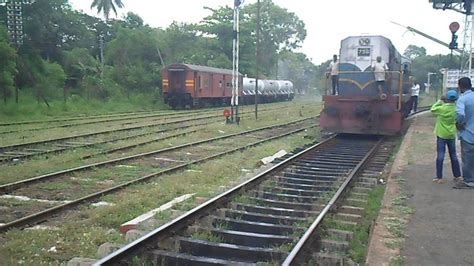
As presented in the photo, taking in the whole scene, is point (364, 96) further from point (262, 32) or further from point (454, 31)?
point (262, 32)

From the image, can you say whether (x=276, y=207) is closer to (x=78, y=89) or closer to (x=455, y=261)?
(x=455, y=261)

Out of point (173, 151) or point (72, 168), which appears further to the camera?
point (173, 151)

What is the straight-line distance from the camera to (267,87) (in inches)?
1758

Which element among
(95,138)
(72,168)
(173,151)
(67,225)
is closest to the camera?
(67,225)

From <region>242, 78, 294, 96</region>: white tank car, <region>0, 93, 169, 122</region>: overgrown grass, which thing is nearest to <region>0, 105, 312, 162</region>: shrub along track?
<region>0, 93, 169, 122</region>: overgrown grass

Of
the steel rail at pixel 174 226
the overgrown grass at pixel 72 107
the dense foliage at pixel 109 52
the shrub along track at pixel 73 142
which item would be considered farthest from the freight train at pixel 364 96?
the overgrown grass at pixel 72 107

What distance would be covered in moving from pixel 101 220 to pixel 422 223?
160 inches

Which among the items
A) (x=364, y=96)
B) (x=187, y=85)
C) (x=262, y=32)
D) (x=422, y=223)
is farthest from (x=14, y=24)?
(x=262, y=32)

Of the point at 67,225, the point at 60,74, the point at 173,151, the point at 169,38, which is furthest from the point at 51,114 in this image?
the point at 169,38

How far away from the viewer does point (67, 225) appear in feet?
19.8

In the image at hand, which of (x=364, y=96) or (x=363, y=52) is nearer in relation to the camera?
(x=364, y=96)

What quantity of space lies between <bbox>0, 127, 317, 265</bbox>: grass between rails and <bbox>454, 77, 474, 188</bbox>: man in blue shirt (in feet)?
13.2

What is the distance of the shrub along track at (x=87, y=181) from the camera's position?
666 centimetres

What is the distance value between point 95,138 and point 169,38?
3400 cm
